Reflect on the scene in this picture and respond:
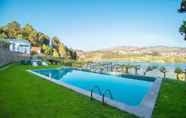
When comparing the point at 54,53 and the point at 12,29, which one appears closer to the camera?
the point at 54,53

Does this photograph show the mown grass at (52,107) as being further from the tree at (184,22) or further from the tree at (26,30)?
the tree at (26,30)

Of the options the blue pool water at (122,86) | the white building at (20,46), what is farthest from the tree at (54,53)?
the blue pool water at (122,86)

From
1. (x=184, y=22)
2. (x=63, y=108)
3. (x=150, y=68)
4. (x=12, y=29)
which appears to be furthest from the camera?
(x=12, y=29)

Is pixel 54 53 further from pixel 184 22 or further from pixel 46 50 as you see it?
pixel 184 22

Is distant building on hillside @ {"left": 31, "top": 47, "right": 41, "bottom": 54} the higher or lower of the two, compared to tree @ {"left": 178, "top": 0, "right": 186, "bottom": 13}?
lower

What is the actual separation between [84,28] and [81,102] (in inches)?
921

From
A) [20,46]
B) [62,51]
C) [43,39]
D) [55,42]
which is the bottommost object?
[62,51]

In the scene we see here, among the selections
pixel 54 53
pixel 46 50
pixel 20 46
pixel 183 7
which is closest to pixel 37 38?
pixel 46 50

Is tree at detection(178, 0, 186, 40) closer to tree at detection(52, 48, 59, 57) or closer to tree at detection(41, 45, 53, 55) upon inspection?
tree at detection(52, 48, 59, 57)

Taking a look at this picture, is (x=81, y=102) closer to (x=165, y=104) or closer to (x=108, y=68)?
(x=165, y=104)

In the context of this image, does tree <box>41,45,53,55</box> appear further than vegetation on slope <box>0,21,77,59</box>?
Yes

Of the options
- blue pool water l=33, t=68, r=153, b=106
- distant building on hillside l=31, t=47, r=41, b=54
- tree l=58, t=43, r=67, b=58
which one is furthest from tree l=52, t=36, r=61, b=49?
blue pool water l=33, t=68, r=153, b=106

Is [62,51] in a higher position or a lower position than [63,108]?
higher

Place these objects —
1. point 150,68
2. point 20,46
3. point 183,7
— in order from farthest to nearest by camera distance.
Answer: point 20,46 → point 150,68 → point 183,7
